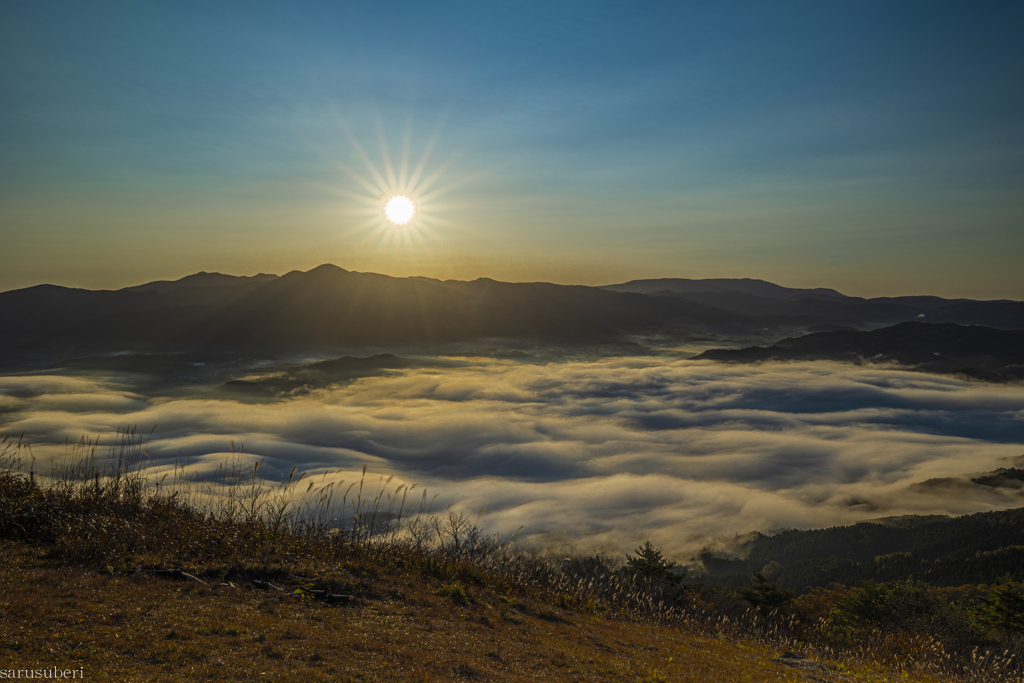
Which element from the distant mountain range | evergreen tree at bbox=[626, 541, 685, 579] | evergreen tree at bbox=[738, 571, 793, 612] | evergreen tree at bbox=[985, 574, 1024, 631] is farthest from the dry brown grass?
the distant mountain range

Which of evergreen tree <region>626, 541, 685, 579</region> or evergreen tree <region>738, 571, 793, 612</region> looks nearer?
evergreen tree <region>626, 541, 685, 579</region>

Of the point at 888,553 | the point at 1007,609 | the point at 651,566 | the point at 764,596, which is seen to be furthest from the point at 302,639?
the point at 888,553

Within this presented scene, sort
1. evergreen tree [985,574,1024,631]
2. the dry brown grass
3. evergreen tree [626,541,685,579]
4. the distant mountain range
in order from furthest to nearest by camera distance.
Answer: the distant mountain range < evergreen tree [626,541,685,579] < evergreen tree [985,574,1024,631] < the dry brown grass

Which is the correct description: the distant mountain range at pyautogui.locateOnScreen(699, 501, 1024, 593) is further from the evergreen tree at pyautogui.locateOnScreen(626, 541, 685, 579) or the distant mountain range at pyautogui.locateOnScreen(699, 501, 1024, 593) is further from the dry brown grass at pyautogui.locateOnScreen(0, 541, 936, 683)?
the dry brown grass at pyautogui.locateOnScreen(0, 541, 936, 683)

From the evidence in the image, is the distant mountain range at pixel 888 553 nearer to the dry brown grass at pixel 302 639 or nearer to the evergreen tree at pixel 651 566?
the evergreen tree at pixel 651 566

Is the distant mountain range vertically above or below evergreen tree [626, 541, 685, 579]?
below

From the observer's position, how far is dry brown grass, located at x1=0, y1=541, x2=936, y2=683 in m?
5.38

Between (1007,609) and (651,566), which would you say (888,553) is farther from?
(651,566)

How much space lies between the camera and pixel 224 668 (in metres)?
5.36

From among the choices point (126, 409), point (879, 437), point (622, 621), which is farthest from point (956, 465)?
point (126, 409)

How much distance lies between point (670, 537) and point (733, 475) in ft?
157

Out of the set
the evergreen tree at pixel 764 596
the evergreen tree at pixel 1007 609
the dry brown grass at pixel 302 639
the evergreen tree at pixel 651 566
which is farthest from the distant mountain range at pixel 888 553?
the dry brown grass at pixel 302 639

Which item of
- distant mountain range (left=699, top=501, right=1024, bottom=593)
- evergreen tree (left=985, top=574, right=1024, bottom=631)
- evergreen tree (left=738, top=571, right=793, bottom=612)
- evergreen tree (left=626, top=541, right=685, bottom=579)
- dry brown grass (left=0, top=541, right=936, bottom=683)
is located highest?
dry brown grass (left=0, top=541, right=936, bottom=683)

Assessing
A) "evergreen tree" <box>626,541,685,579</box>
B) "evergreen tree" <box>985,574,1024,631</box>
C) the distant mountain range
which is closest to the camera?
"evergreen tree" <box>985,574,1024,631</box>
